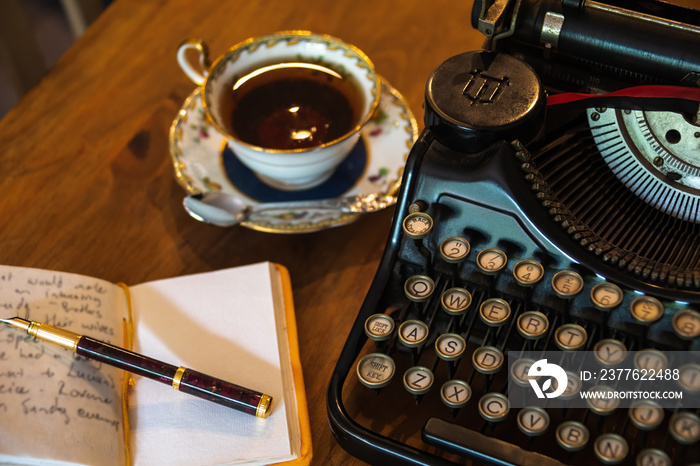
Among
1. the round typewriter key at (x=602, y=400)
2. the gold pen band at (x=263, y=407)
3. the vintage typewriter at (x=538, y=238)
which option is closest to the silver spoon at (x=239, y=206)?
the vintage typewriter at (x=538, y=238)

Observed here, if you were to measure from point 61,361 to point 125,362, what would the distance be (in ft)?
0.26

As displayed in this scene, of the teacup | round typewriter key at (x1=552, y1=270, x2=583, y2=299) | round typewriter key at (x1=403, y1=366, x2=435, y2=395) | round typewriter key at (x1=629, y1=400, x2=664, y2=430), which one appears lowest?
round typewriter key at (x1=403, y1=366, x2=435, y2=395)

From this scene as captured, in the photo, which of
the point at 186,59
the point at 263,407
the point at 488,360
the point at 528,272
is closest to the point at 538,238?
the point at 528,272

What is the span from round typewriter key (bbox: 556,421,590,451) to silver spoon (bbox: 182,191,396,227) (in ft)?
1.26

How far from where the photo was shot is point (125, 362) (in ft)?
2.64

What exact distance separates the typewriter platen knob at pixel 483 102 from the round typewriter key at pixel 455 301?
156mm

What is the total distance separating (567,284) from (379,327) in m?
0.21

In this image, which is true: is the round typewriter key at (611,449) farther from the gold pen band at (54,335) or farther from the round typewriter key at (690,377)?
the gold pen band at (54,335)

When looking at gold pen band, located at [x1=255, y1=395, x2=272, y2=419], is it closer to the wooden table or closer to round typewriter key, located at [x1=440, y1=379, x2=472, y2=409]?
the wooden table

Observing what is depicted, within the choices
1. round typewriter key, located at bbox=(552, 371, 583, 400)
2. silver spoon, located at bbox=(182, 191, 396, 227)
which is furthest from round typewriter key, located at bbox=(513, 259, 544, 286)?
silver spoon, located at bbox=(182, 191, 396, 227)

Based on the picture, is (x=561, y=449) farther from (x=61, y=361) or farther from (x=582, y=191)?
(x=61, y=361)

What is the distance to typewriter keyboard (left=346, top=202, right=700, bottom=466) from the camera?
2.31 feet

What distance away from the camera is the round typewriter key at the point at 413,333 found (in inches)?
30.2

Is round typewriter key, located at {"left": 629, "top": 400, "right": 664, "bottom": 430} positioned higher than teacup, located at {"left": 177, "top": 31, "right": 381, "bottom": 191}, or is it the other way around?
teacup, located at {"left": 177, "top": 31, "right": 381, "bottom": 191}
